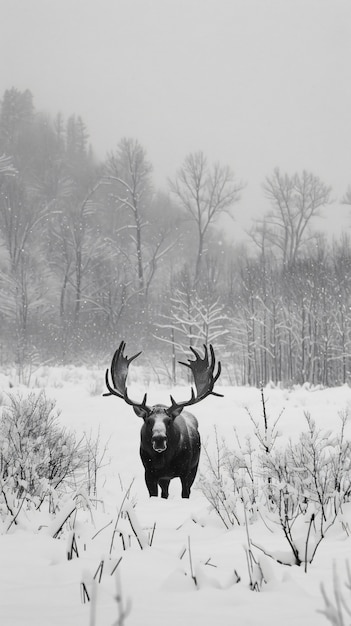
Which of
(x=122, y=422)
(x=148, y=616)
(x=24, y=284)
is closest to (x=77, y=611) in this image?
(x=148, y=616)

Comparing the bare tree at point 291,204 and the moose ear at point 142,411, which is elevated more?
the bare tree at point 291,204

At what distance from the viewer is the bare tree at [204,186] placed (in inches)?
1609

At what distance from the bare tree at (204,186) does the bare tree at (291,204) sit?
2930 millimetres

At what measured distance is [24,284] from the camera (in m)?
30.5

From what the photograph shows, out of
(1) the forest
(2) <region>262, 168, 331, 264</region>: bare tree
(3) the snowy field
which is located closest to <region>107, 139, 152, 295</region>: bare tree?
(1) the forest

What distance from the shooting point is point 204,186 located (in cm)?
4106

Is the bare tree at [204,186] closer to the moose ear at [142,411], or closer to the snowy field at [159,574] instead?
the moose ear at [142,411]

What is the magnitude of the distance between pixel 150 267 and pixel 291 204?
1253 centimetres

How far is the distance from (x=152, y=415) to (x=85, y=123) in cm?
4885

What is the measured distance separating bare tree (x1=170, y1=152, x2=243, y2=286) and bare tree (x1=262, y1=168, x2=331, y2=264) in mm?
2930

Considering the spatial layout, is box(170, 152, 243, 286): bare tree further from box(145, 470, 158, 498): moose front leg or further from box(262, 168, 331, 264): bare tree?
box(145, 470, 158, 498): moose front leg

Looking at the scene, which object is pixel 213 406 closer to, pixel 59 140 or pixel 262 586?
pixel 262 586

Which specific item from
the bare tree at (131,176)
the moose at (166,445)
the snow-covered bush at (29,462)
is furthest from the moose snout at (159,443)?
the bare tree at (131,176)

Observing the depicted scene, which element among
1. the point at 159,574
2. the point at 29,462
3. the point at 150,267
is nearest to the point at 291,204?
the point at 150,267
